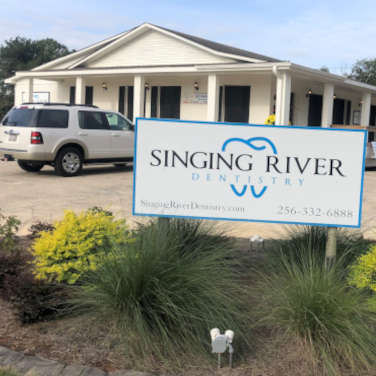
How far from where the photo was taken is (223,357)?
351 centimetres

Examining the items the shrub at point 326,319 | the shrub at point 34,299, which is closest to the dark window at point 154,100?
the shrub at point 34,299

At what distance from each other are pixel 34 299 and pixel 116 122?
1132 cm

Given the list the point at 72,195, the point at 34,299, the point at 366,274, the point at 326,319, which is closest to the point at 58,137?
the point at 72,195

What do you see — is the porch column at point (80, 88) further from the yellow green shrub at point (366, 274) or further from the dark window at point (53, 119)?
the yellow green shrub at point (366, 274)

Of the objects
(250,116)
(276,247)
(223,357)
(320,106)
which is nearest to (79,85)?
(250,116)

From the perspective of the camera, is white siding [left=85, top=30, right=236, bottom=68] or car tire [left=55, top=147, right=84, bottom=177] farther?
white siding [left=85, top=30, right=236, bottom=68]

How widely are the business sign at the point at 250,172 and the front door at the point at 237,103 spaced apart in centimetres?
1673

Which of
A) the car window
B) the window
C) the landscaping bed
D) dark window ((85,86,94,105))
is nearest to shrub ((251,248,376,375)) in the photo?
the landscaping bed

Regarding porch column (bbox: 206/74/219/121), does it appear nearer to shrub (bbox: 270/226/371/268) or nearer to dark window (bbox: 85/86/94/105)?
dark window (bbox: 85/86/94/105)

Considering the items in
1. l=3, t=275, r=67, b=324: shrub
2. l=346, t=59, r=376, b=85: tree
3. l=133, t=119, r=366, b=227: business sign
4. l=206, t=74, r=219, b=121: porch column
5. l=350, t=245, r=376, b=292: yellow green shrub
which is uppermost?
l=346, t=59, r=376, b=85: tree

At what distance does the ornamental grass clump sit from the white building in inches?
590

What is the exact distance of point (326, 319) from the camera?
351 cm

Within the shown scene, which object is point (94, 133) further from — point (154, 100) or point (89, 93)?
point (89, 93)

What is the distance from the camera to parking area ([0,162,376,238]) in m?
8.19
